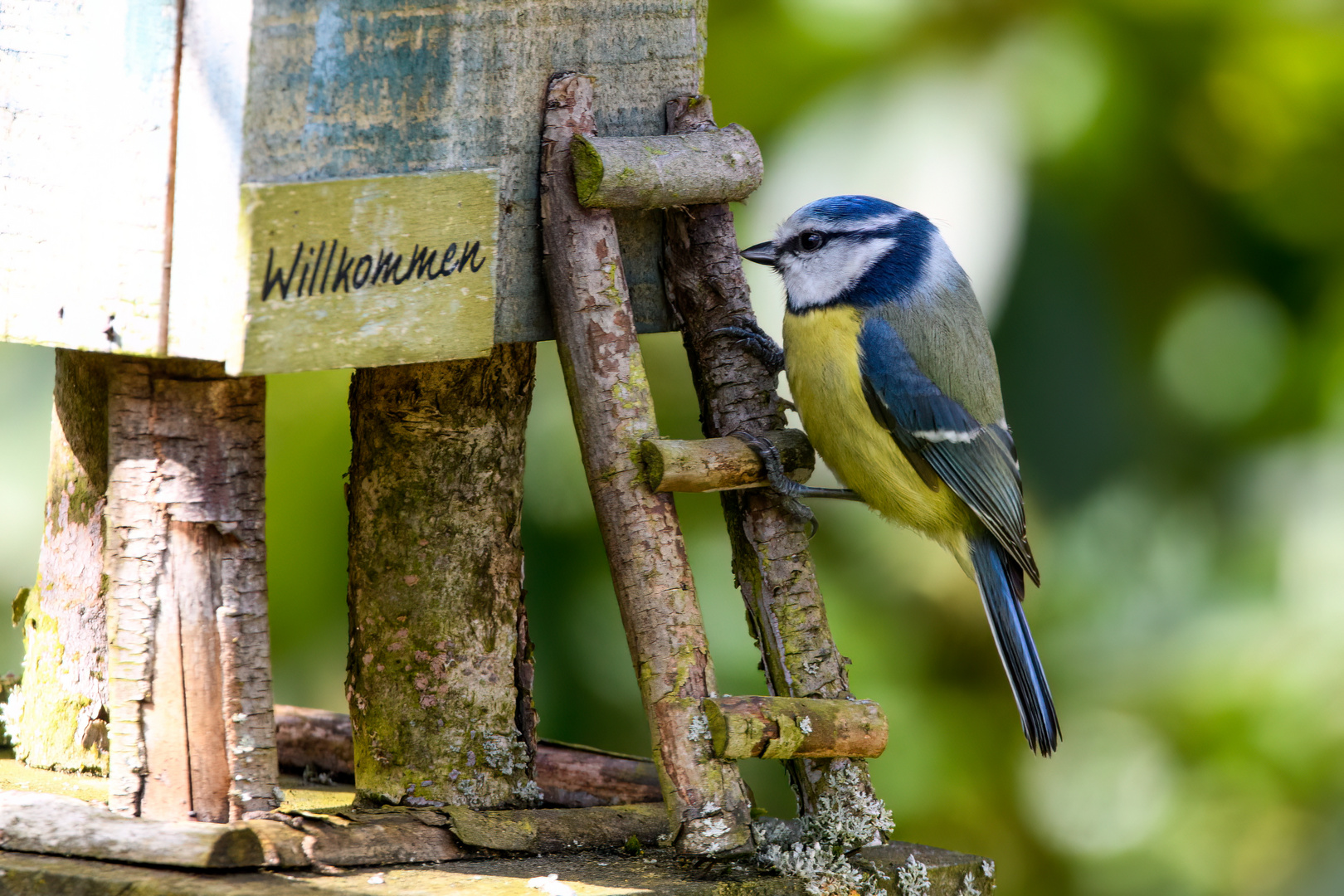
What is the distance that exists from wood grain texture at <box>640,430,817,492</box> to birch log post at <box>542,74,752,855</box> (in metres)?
0.04

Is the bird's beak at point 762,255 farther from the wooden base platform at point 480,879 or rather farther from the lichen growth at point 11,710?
the lichen growth at point 11,710

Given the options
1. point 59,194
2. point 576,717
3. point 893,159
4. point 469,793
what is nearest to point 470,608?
point 469,793

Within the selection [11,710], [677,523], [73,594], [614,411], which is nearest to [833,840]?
[677,523]

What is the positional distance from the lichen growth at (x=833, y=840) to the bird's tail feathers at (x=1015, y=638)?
1.37ft

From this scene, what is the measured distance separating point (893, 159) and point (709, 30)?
→ 0.77 meters

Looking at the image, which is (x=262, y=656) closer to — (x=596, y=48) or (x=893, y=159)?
(x=596, y=48)

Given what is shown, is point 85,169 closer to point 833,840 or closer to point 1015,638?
point 833,840

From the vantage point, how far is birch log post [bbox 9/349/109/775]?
2.49m

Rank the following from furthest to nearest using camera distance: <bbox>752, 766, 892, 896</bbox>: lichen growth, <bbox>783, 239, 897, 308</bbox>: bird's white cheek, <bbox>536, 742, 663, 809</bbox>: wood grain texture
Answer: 1. <bbox>783, 239, 897, 308</bbox>: bird's white cheek
2. <bbox>536, 742, 663, 809</bbox>: wood grain texture
3. <bbox>752, 766, 892, 896</bbox>: lichen growth

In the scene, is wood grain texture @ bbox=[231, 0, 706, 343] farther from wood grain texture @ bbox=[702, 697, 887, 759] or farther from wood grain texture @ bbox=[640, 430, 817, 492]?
wood grain texture @ bbox=[702, 697, 887, 759]

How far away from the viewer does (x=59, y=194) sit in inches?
79.5

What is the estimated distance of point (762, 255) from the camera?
9.71 ft

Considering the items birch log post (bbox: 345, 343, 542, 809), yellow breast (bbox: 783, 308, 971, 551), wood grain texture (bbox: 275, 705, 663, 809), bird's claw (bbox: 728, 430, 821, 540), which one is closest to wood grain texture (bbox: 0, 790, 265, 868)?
birch log post (bbox: 345, 343, 542, 809)

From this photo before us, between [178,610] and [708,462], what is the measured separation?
0.83m
